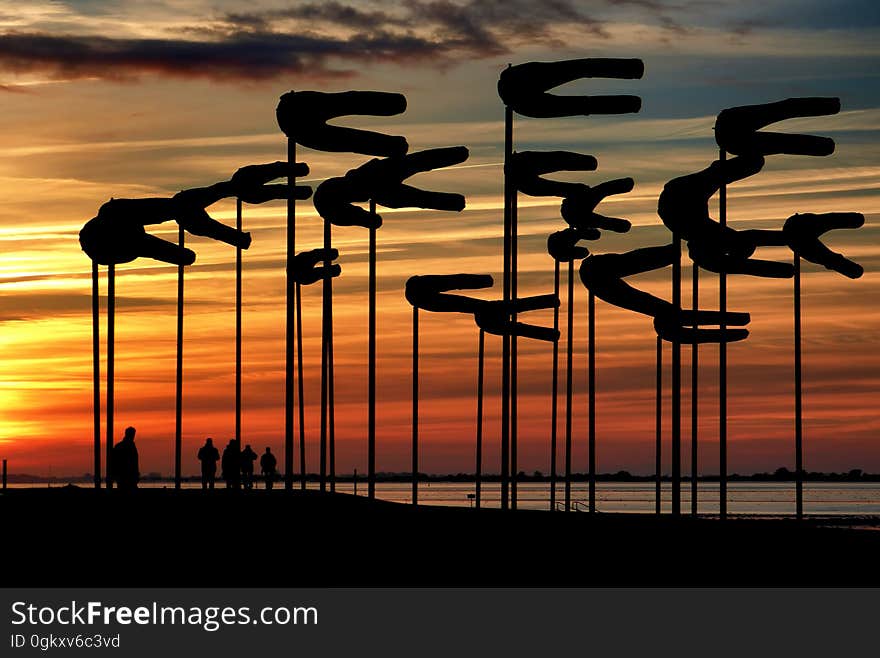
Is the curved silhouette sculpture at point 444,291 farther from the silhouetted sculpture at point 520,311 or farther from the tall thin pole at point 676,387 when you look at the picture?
the tall thin pole at point 676,387

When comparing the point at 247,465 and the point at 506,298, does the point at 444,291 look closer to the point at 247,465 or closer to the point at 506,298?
the point at 506,298

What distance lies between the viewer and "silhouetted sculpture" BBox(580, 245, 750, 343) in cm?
3725

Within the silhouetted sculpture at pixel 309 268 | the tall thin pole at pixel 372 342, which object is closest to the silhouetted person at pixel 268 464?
the silhouetted sculpture at pixel 309 268

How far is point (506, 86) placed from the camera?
104ft

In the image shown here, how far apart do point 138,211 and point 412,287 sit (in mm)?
7621

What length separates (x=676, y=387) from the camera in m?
33.8

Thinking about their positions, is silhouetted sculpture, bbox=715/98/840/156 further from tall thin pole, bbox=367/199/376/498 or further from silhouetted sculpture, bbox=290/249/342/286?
silhouetted sculpture, bbox=290/249/342/286

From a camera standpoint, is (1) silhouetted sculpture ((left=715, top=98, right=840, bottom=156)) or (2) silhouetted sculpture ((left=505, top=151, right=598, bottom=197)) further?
(2) silhouetted sculpture ((left=505, top=151, right=598, bottom=197))

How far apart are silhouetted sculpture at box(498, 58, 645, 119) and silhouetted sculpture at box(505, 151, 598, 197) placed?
2074mm

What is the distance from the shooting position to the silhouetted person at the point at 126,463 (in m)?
36.0

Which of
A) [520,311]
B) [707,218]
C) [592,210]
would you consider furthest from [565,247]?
[707,218]

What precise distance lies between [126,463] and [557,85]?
1299 centimetres

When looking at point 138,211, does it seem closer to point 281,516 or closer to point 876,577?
point 281,516

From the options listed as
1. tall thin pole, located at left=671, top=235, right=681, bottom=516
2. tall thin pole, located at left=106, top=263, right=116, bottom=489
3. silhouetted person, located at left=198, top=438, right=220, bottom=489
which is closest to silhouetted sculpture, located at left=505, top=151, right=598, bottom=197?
tall thin pole, located at left=671, top=235, right=681, bottom=516
